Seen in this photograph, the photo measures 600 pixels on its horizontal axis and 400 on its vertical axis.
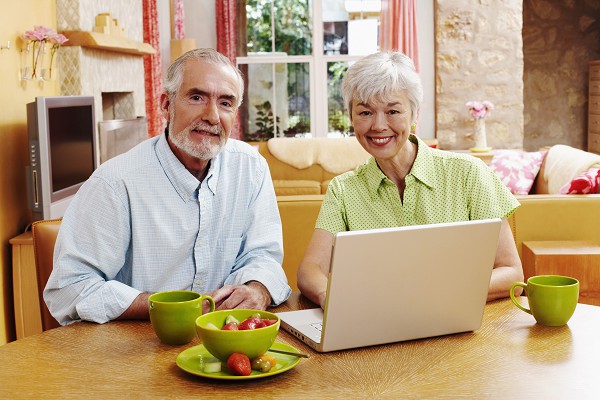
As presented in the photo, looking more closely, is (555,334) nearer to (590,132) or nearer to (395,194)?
(395,194)

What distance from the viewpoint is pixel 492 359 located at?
Answer: 1.25 m

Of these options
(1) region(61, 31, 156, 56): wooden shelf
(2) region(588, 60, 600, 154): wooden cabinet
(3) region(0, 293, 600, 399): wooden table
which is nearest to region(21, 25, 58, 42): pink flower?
(1) region(61, 31, 156, 56): wooden shelf

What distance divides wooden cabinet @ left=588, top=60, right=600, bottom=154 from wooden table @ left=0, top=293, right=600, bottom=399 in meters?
7.94

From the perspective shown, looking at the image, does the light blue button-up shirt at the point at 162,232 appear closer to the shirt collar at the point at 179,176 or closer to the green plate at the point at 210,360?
the shirt collar at the point at 179,176

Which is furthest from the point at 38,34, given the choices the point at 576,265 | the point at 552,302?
the point at 552,302

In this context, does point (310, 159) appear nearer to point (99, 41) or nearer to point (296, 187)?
point (296, 187)

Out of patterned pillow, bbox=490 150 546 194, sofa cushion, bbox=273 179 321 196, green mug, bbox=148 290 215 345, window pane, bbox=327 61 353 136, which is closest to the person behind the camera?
green mug, bbox=148 290 215 345

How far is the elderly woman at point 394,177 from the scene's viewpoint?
1.83 meters

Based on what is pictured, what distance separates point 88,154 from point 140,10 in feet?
7.13

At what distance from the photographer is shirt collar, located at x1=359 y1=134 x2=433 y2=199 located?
6.19 feet

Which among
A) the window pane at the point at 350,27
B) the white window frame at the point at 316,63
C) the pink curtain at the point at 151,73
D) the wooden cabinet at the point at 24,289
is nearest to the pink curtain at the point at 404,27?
the window pane at the point at 350,27

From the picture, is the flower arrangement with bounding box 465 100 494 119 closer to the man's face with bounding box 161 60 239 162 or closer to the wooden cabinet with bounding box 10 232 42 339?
the wooden cabinet with bounding box 10 232 42 339

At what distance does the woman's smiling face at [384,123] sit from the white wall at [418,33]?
5.38 meters

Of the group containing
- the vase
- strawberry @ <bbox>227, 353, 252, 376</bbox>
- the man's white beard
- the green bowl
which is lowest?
strawberry @ <bbox>227, 353, 252, 376</bbox>
